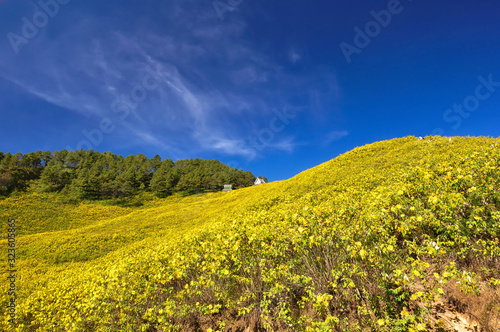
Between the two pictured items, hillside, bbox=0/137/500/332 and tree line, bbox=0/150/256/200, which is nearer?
hillside, bbox=0/137/500/332

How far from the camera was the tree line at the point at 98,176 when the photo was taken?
6169cm

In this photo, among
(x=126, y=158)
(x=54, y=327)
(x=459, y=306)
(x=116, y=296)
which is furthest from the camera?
(x=126, y=158)

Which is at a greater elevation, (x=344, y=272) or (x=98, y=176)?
(x=98, y=176)

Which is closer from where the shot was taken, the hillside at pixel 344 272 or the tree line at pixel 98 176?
the hillside at pixel 344 272

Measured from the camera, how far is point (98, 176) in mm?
69500

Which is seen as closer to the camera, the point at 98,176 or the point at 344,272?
the point at 344,272

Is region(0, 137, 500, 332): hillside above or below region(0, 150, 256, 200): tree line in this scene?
below

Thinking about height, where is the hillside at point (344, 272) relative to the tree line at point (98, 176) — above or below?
below

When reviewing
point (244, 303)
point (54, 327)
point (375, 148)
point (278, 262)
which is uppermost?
point (375, 148)

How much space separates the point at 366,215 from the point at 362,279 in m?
1.34

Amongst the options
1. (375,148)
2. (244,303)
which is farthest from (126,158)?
(244,303)

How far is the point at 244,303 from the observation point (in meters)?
4.88

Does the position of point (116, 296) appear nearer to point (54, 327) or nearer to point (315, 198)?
point (54, 327)

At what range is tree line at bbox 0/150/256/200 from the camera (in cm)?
6169
